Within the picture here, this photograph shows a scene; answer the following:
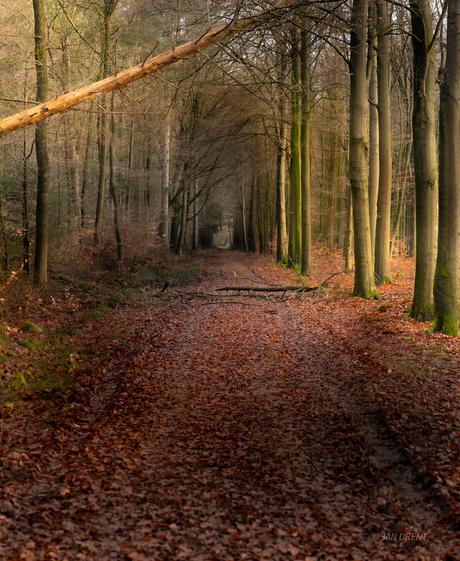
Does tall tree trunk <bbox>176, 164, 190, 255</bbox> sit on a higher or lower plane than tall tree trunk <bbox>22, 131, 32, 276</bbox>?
higher

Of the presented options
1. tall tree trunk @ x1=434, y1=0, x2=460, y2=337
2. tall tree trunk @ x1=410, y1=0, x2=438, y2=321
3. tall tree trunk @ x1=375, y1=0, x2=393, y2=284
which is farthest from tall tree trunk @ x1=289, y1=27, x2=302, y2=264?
tall tree trunk @ x1=434, y1=0, x2=460, y2=337

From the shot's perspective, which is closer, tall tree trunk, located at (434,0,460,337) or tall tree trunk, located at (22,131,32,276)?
tall tree trunk, located at (434,0,460,337)

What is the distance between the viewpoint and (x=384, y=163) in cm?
1506

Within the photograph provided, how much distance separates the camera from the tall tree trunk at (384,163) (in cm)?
1438

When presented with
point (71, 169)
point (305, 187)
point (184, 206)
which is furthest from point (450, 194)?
point (184, 206)

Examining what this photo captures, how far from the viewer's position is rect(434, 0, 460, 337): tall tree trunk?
8.26 metres

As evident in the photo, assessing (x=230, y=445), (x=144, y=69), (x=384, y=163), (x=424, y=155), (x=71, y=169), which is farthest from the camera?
(x=71, y=169)

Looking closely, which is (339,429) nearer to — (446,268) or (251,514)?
(251,514)

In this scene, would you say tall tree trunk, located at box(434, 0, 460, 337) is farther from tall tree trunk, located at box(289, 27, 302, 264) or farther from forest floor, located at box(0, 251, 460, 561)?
tall tree trunk, located at box(289, 27, 302, 264)

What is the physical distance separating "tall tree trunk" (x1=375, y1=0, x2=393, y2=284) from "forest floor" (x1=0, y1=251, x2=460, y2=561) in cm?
649

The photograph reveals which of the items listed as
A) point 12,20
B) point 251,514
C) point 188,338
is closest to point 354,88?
point 188,338

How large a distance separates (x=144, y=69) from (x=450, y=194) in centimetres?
637

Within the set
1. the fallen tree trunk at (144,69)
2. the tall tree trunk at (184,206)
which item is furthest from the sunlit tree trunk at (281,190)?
→ the fallen tree trunk at (144,69)

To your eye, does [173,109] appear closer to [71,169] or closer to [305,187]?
[71,169]
